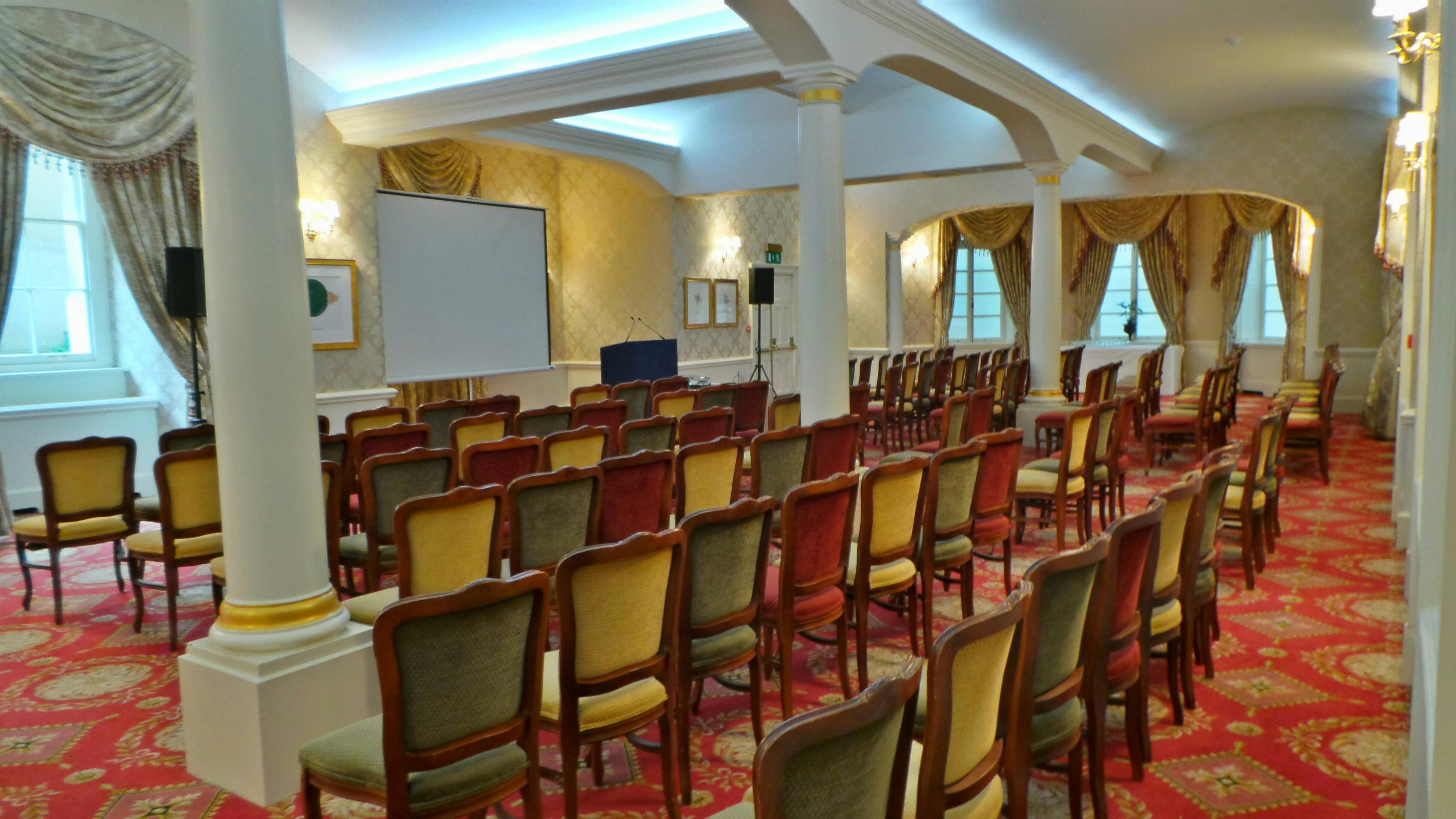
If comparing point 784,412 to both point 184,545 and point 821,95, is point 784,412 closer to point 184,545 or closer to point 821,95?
point 821,95

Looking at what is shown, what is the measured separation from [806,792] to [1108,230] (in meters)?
15.4

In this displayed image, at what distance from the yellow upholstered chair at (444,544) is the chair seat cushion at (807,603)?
94 centimetres

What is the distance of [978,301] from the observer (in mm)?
17188

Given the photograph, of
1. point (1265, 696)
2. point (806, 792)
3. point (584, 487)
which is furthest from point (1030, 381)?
point (806, 792)

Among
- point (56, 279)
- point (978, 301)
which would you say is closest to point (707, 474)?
point (56, 279)

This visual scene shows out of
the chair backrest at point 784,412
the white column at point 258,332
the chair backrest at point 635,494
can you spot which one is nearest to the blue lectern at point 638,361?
the chair backrest at point 784,412

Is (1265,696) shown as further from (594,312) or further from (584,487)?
(594,312)

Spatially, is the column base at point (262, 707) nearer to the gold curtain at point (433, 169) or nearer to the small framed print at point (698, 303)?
the gold curtain at point (433, 169)

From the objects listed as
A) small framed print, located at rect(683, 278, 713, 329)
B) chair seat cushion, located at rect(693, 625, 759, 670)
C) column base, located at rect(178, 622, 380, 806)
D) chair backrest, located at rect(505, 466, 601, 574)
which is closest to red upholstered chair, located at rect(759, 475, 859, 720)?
chair seat cushion, located at rect(693, 625, 759, 670)

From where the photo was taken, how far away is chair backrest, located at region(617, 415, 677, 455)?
5066 mm

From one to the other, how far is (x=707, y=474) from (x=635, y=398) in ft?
10.1

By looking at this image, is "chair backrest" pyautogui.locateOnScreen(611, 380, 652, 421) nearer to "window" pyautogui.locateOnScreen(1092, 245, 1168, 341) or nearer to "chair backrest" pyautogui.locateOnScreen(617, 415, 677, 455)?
"chair backrest" pyautogui.locateOnScreen(617, 415, 677, 455)

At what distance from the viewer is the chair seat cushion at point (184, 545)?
172 inches

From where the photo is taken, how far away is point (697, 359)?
12.6 meters
